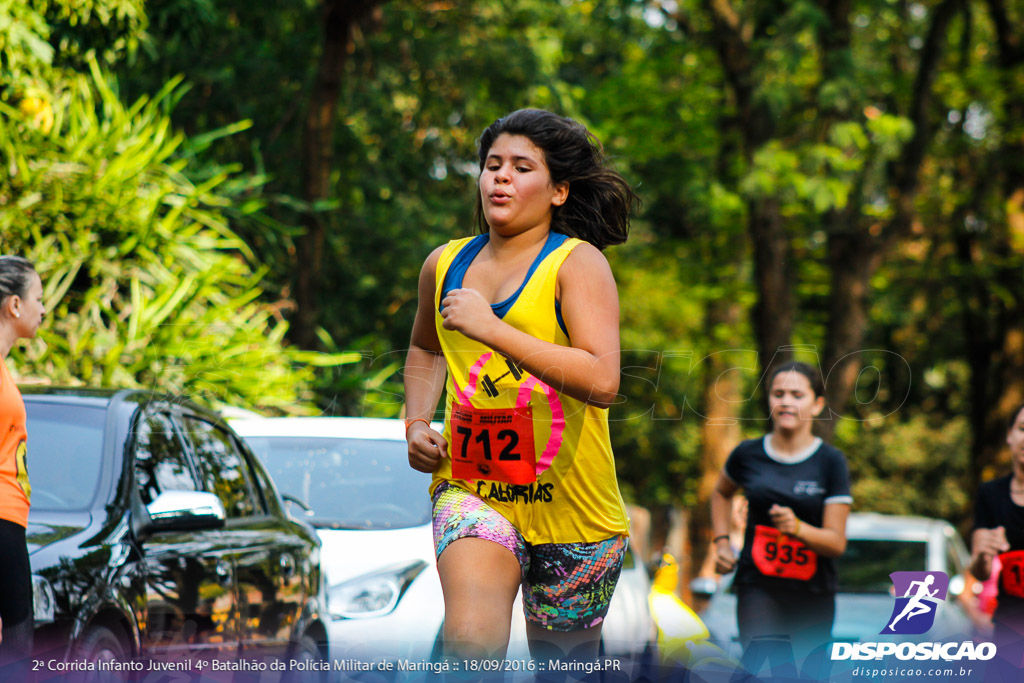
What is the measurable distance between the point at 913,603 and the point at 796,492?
1653 mm

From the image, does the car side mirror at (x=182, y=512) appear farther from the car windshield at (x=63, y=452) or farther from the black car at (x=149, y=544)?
the car windshield at (x=63, y=452)

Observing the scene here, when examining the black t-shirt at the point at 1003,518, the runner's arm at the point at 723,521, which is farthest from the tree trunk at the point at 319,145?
the black t-shirt at the point at 1003,518

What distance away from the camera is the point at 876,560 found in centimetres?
1120

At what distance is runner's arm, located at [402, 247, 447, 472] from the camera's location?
348 centimetres

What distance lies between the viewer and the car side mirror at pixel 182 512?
4.38m

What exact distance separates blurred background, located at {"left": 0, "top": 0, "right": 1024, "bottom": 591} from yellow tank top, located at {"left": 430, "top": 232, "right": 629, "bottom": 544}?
507 centimetres

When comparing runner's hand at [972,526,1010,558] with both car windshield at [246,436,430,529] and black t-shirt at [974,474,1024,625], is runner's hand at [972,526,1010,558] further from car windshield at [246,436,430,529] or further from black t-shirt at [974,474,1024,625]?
car windshield at [246,436,430,529]

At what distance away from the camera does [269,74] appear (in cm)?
1627

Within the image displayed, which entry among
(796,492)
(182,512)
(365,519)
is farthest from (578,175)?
(365,519)

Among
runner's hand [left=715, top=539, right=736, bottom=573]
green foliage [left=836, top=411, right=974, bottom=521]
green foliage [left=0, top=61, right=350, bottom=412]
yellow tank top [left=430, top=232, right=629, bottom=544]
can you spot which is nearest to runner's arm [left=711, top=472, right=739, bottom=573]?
runner's hand [left=715, top=539, right=736, bottom=573]

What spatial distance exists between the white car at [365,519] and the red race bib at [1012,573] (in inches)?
69.3

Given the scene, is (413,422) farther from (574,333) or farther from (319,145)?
(319,145)

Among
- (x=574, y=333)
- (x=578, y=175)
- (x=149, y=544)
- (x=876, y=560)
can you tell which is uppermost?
(x=578, y=175)

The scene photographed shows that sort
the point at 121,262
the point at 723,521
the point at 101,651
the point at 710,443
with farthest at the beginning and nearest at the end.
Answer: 1. the point at 710,443
2. the point at 121,262
3. the point at 723,521
4. the point at 101,651
